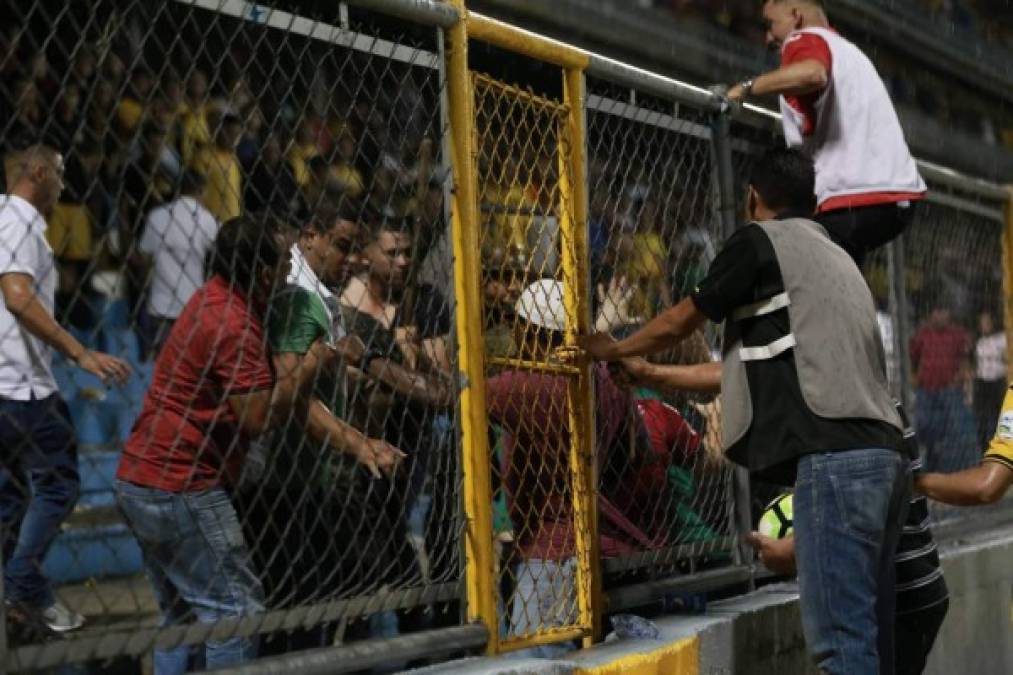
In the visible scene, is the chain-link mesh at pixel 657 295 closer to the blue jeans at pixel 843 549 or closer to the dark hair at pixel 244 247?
the blue jeans at pixel 843 549

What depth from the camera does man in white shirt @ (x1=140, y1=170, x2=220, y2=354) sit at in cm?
483

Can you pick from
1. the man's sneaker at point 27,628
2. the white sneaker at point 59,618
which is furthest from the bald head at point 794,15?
the man's sneaker at point 27,628

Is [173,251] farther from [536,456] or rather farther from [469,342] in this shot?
[536,456]

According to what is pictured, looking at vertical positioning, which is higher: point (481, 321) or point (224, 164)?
point (224, 164)

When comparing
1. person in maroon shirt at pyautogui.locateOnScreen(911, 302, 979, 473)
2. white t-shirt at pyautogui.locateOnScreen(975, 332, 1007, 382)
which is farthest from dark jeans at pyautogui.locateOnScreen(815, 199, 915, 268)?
white t-shirt at pyautogui.locateOnScreen(975, 332, 1007, 382)

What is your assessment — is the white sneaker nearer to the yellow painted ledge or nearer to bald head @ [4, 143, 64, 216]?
bald head @ [4, 143, 64, 216]

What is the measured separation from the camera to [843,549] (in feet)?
15.6

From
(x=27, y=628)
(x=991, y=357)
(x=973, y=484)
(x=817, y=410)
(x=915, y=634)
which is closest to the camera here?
(x=27, y=628)

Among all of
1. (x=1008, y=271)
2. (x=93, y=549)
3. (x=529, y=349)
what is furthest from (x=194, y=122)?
(x=1008, y=271)

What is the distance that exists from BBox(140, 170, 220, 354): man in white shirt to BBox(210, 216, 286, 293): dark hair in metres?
0.08

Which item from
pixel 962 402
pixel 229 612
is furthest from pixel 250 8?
pixel 962 402

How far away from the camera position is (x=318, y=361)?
186 inches

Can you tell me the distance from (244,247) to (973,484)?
2213mm

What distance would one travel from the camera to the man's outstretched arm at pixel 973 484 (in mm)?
5051
